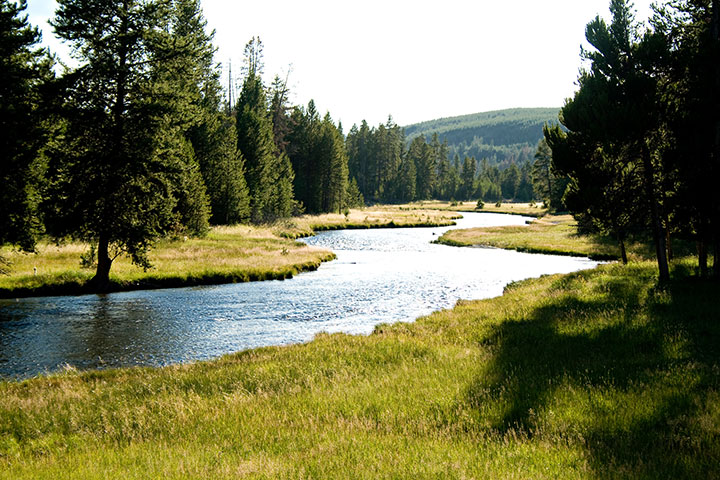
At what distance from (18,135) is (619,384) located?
2920 centimetres

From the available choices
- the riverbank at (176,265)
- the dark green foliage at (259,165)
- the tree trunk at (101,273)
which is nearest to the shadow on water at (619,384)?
the riverbank at (176,265)

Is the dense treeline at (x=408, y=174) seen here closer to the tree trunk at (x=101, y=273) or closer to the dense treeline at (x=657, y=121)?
the tree trunk at (x=101, y=273)

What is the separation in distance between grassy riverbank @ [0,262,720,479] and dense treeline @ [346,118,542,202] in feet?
434

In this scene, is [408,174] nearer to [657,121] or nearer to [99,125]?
[99,125]

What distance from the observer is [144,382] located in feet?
36.0

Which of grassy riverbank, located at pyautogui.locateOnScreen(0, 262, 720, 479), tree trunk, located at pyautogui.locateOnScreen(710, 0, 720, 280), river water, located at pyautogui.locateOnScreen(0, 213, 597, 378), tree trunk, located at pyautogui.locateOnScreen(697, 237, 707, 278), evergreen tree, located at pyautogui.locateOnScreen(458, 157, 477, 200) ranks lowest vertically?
river water, located at pyautogui.locateOnScreen(0, 213, 597, 378)

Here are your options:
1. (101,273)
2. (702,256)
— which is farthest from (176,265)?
(702,256)

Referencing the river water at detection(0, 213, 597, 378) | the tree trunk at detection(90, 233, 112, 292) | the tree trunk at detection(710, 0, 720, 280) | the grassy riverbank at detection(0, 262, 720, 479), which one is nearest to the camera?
the grassy riverbank at detection(0, 262, 720, 479)

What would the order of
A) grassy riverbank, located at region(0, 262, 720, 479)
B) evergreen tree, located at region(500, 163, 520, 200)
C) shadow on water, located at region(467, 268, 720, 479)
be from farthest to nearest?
evergreen tree, located at region(500, 163, 520, 200) → shadow on water, located at region(467, 268, 720, 479) → grassy riverbank, located at region(0, 262, 720, 479)

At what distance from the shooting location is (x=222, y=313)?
21188 millimetres

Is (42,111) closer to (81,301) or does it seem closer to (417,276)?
(81,301)

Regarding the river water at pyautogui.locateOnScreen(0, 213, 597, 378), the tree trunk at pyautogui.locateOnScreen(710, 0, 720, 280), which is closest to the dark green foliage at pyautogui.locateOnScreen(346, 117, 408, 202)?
the river water at pyautogui.locateOnScreen(0, 213, 597, 378)

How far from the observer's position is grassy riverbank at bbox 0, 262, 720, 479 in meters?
5.82

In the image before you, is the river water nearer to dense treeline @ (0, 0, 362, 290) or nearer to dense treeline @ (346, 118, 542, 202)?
dense treeline @ (0, 0, 362, 290)
